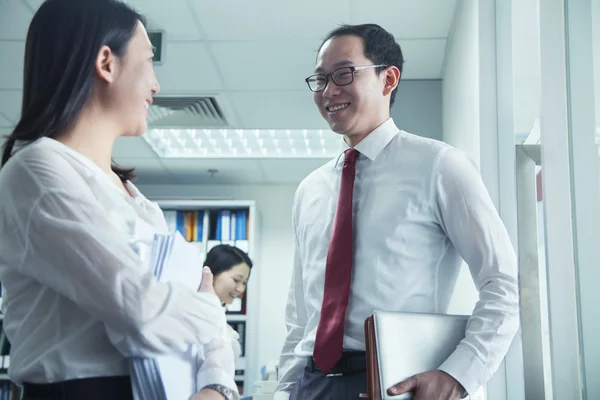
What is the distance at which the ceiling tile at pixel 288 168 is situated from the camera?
5.59 meters

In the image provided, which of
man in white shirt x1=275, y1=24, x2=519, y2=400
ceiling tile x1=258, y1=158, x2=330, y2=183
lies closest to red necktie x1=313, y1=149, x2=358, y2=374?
man in white shirt x1=275, y1=24, x2=519, y2=400

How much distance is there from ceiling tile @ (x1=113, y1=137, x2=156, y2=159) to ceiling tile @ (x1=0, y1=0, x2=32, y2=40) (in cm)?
155

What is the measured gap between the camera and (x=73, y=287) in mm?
897

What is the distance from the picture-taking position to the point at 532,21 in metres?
2.22

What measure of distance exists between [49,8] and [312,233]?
0.86 metres

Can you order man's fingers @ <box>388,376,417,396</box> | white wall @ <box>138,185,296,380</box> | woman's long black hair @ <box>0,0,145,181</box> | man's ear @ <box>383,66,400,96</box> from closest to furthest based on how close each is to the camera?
woman's long black hair @ <box>0,0,145,181</box>, man's fingers @ <box>388,376,417,396</box>, man's ear @ <box>383,66,400,96</box>, white wall @ <box>138,185,296,380</box>

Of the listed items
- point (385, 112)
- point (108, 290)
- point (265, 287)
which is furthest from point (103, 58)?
point (265, 287)

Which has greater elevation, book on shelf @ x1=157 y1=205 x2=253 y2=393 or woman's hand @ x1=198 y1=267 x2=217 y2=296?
book on shelf @ x1=157 y1=205 x2=253 y2=393

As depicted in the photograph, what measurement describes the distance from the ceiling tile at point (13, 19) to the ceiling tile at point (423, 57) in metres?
1.87

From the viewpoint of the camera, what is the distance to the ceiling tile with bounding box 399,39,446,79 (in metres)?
3.49

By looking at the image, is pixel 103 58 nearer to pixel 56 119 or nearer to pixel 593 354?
pixel 56 119

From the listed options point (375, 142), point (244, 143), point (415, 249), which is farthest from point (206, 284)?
point (244, 143)

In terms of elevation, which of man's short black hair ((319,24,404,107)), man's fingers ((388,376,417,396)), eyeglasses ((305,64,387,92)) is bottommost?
man's fingers ((388,376,417,396))

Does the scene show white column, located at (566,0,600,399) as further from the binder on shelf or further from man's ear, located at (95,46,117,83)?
the binder on shelf
